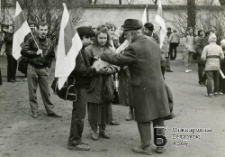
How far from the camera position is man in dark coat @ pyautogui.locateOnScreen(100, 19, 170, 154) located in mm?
6734

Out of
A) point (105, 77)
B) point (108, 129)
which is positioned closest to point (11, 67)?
point (108, 129)

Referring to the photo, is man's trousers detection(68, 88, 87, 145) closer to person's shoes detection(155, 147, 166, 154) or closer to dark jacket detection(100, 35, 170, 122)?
dark jacket detection(100, 35, 170, 122)

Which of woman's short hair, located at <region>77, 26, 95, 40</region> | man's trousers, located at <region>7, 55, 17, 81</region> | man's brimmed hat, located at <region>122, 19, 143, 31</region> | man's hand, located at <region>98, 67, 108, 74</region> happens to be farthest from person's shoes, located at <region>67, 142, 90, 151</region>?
man's trousers, located at <region>7, 55, 17, 81</region>

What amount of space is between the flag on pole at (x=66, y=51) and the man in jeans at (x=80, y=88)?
282 mm

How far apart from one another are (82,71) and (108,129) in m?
2.12

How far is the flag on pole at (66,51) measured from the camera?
648 centimetres

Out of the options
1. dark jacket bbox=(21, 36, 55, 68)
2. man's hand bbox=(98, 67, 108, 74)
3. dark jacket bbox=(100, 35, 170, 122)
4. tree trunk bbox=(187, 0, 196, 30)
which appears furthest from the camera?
tree trunk bbox=(187, 0, 196, 30)

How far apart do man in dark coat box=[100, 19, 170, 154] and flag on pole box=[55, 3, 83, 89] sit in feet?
1.60

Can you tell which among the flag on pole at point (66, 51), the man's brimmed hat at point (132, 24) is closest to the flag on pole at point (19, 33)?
the flag on pole at point (66, 51)

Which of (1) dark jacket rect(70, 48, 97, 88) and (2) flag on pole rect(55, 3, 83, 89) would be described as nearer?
(2) flag on pole rect(55, 3, 83, 89)

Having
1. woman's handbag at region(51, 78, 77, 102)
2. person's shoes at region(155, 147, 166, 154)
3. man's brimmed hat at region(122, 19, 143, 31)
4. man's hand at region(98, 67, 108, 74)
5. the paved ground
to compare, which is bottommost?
the paved ground

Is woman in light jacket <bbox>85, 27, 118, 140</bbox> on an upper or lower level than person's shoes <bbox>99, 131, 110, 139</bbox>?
upper

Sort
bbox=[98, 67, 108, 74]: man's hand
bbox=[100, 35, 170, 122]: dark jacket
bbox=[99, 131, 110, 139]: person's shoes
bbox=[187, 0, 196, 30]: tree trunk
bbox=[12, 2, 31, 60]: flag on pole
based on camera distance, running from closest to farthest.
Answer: bbox=[100, 35, 170, 122]: dark jacket
bbox=[98, 67, 108, 74]: man's hand
bbox=[99, 131, 110, 139]: person's shoes
bbox=[12, 2, 31, 60]: flag on pole
bbox=[187, 0, 196, 30]: tree trunk

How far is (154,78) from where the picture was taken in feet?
22.3
